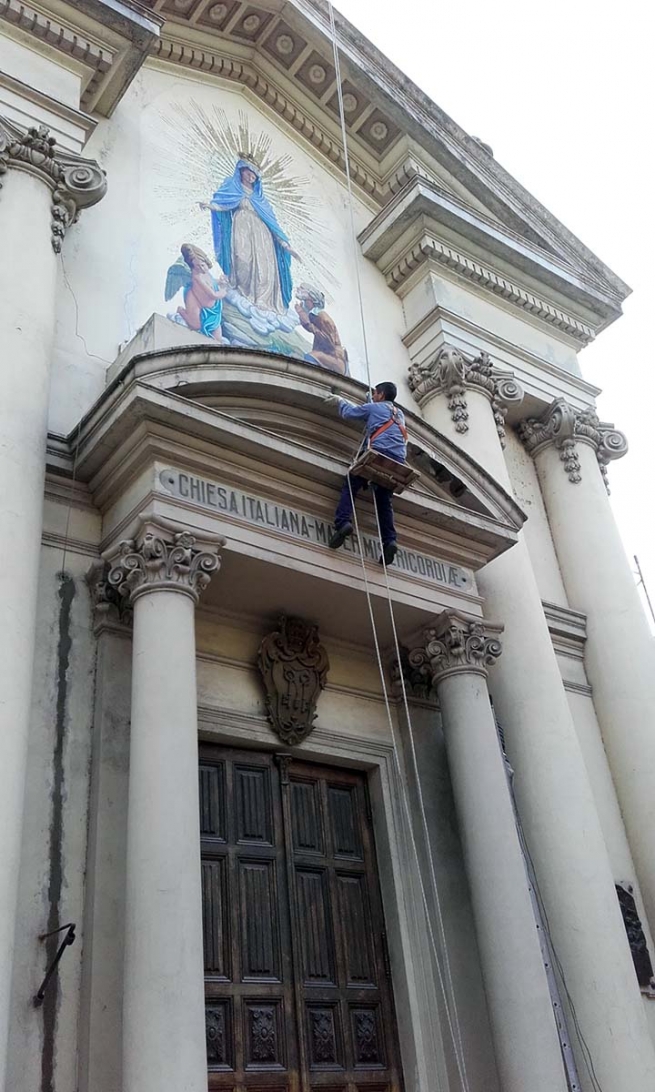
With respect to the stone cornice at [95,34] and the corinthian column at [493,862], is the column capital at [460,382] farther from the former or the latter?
the stone cornice at [95,34]

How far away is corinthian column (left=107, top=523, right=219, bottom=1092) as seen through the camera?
4988 millimetres

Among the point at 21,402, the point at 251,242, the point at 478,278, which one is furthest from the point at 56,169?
the point at 478,278

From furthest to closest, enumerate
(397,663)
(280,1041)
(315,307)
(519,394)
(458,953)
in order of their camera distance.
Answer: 1. (519,394)
2. (315,307)
3. (397,663)
4. (458,953)
5. (280,1041)

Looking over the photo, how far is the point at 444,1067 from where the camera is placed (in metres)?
7.09

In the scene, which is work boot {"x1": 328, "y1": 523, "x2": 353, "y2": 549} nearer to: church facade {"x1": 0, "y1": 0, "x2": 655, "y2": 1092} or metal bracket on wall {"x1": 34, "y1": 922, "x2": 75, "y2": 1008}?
church facade {"x1": 0, "y1": 0, "x2": 655, "y2": 1092}

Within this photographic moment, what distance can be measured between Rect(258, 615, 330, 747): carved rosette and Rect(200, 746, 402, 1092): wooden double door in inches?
11.7

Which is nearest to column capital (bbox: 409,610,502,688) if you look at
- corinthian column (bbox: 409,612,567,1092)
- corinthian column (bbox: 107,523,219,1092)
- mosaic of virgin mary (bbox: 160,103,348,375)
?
corinthian column (bbox: 409,612,567,1092)

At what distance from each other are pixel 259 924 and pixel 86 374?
162 inches

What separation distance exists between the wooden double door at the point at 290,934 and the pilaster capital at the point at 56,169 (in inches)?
162

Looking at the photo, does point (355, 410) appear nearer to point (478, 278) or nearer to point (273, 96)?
point (478, 278)

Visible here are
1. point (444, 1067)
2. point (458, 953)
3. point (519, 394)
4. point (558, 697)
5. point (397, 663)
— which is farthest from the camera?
point (519, 394)

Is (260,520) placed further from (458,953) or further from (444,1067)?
(444,1067)

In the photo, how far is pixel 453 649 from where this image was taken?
794cm

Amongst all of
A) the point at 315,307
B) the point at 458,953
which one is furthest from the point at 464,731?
the point at 315,307
